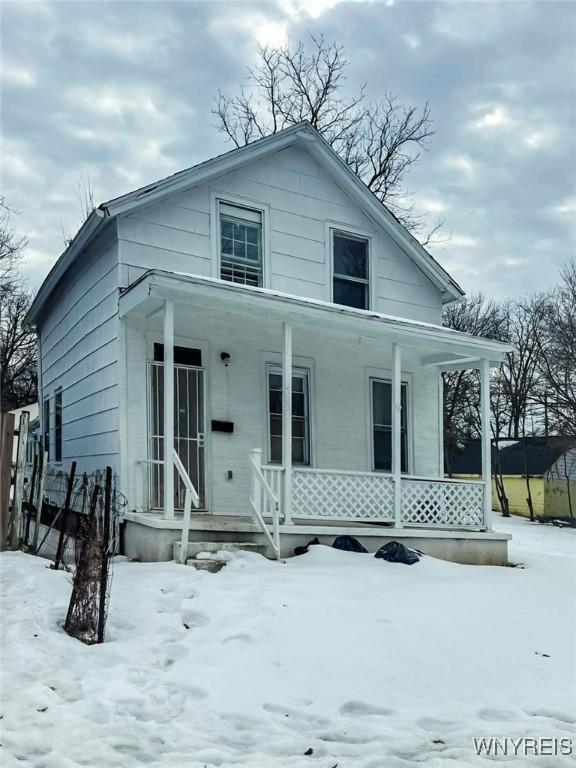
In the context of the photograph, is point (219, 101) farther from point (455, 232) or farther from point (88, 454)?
point (88, 454)

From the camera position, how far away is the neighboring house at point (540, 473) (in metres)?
26.8

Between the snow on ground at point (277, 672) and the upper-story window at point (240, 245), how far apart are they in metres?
5.15

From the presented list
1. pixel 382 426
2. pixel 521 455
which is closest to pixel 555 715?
pixel 382 426

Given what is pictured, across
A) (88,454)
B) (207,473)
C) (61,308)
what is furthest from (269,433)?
(61,308)

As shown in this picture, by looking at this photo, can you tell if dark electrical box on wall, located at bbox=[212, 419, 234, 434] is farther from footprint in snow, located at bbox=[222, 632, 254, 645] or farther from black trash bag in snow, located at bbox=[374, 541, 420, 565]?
footprint in snow, located at bbox=[222, 632, 254, 645]

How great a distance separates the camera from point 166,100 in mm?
13078

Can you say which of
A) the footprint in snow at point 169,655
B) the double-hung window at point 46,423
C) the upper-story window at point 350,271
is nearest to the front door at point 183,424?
the upper-story window at point 350,271

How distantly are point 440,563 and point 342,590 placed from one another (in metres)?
2.52

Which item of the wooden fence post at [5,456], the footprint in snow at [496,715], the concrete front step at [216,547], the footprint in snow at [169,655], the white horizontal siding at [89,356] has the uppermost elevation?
the white horizontal siding at [89,356]

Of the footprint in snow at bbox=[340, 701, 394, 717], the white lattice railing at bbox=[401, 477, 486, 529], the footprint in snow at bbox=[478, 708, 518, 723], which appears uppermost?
the white lattice railing at bbox=[401, 477, 486, 529]

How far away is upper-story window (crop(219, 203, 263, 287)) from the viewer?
11305 mm

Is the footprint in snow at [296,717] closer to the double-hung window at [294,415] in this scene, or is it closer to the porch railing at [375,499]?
the porch railing at [375,499]

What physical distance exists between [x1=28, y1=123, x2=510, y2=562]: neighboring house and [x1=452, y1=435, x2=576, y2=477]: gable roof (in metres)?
15.3

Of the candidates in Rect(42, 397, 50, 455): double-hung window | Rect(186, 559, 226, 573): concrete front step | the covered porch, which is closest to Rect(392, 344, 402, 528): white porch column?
the covered porch
